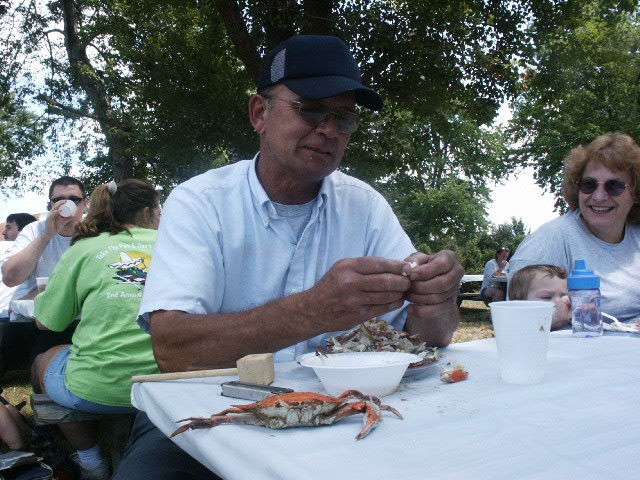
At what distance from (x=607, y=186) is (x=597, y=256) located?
0.37m

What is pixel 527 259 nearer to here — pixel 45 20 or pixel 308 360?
pixel 308 360

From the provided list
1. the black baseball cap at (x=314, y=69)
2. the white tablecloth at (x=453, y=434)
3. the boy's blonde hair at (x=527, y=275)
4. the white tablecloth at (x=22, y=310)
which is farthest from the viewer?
the white tablecloth at (x=22, y=310)

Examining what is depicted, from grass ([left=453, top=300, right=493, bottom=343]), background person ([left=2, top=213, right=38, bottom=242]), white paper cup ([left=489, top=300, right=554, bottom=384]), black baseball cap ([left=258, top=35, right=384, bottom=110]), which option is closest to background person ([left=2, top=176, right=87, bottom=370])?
background person ([left=2, top=213, right=38, bottom=242])

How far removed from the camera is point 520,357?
1.27 meters

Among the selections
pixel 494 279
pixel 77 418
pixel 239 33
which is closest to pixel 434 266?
pixel 77 418

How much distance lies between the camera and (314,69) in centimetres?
188

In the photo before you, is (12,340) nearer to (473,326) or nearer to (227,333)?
(227,333)

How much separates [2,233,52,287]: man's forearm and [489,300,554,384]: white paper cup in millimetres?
4220

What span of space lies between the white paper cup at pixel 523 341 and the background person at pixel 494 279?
28.5ft

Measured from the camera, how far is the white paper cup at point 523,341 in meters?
1.26

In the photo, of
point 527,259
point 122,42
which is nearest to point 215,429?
point 527,259

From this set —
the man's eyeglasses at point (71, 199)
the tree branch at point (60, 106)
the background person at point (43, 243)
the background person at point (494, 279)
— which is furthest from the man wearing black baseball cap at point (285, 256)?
the tree branch at point (60, 106)

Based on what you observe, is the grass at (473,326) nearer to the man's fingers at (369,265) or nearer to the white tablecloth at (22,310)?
the white tablecloth at (22,310)

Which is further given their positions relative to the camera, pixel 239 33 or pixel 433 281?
pixel 239 33
